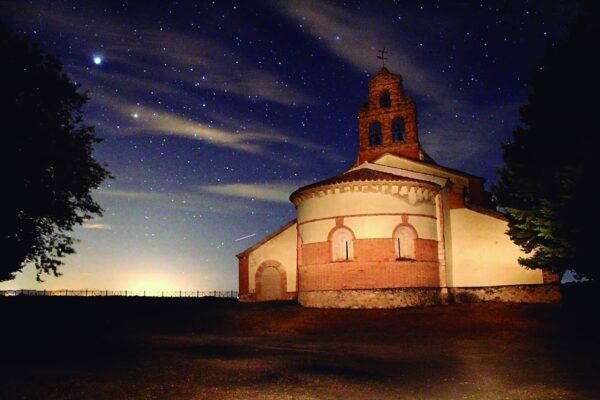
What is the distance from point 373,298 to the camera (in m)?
23.2

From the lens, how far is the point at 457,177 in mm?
29688

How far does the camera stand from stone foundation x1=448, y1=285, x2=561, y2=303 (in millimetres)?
24531

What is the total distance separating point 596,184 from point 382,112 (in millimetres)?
16568

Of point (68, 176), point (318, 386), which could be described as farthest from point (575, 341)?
point (68, 176)

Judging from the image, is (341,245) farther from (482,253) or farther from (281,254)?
(482,253)

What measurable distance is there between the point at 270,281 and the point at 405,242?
30.1 ft

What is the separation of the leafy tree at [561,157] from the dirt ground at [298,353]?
277 centimetres

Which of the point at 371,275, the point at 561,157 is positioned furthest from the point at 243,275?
the point at 561,157

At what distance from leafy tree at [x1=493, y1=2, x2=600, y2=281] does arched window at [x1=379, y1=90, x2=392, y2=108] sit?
10781 mm

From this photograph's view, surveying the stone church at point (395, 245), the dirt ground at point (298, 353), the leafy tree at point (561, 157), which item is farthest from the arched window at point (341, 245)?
the leafy tree at point (561, 157)

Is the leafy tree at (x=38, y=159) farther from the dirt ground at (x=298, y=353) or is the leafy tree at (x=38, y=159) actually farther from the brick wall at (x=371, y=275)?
the brick wall at (x=371, y=275)

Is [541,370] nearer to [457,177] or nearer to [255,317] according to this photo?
[255,317]

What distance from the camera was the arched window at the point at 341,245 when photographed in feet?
79.3

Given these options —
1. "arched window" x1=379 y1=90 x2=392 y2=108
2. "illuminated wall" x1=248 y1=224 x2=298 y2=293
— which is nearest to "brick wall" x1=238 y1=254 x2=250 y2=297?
"illuminated wall" x1=248 y1=224 x2=298 y2=293
